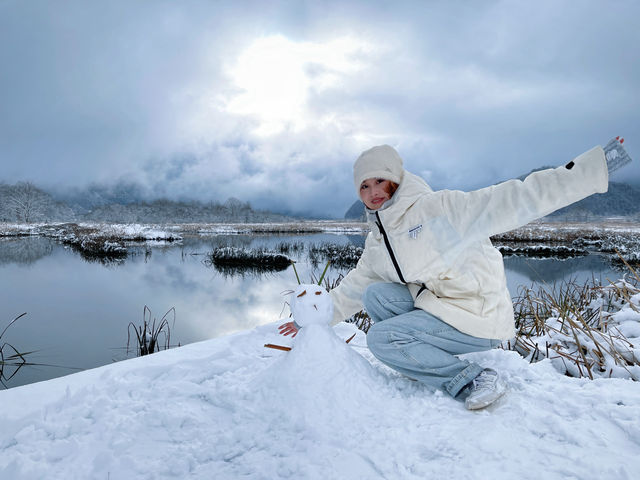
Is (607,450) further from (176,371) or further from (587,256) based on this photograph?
(587,256)

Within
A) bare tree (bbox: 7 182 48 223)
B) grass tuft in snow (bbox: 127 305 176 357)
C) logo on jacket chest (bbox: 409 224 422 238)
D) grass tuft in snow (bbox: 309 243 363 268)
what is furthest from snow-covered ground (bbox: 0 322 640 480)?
bare tree (bbox: 7 182 48 223)

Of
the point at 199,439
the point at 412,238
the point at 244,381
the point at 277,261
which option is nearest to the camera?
the point at 199,439

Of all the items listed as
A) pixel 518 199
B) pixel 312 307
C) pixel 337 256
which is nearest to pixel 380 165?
pixel 518 199

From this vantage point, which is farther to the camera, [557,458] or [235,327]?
[235,327]

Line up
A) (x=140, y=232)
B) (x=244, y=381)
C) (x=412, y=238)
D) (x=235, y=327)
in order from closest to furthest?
1. (x=412, y=238)
2. (x=244, y=381)
3. (x=235, y=327)
4. (x=140, y=232)

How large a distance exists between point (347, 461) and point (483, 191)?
1415 mm

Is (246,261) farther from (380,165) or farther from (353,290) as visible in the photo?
(380,165)

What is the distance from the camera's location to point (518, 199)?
1.61 m

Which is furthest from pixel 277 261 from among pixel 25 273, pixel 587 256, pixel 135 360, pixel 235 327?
pixel 587 256

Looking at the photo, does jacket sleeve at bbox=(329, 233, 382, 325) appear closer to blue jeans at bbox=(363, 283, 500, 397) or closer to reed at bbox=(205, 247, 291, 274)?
blue jeans at bbox=(363, 283, 500, 397)

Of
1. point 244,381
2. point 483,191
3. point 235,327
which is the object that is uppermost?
point 483,191

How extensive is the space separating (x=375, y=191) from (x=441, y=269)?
58 centimetres

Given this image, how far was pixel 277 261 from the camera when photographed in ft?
43.6

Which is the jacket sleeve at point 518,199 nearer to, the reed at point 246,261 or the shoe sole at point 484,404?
the shoe sole at point 484,404
